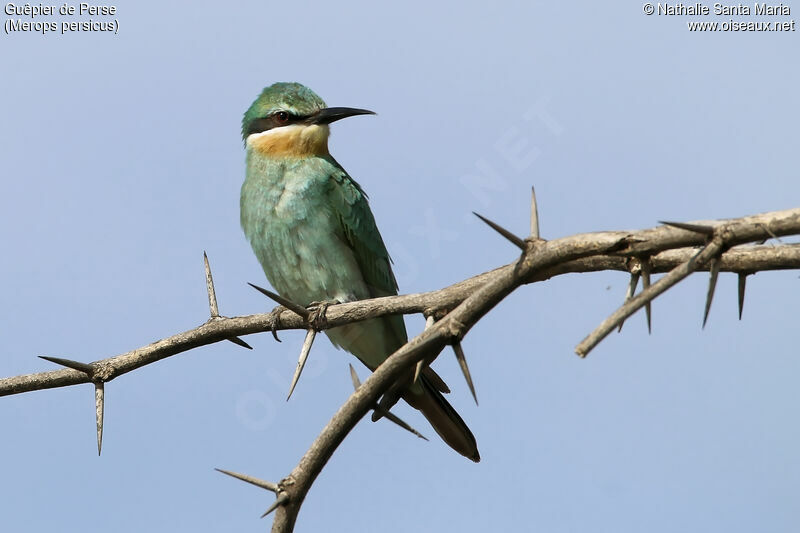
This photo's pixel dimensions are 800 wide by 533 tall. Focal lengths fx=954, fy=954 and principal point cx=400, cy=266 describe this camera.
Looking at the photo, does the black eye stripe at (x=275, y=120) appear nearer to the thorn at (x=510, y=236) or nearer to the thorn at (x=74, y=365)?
the thorn at (x=74, y=365)

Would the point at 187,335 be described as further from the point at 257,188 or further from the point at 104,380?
the point at 257,188

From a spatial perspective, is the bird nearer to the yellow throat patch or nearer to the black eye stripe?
the yellow throat patch

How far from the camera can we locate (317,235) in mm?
4883

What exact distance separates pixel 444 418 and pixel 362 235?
1.50 metres

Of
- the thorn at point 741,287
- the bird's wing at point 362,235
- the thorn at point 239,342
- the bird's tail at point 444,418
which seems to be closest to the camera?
the thorn at point 741,287

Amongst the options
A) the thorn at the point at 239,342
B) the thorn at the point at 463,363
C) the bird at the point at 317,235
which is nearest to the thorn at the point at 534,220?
the thorn at the point at 463,363

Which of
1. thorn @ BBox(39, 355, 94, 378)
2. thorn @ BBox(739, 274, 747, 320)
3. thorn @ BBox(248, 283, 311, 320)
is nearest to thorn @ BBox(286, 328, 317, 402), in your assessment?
thorn @ BBox(248, 283, 311, 320)

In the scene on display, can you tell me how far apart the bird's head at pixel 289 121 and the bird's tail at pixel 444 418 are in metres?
1.94

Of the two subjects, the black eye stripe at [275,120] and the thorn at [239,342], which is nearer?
the thorn at [239,342]

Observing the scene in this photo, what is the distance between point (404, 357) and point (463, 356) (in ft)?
0.57

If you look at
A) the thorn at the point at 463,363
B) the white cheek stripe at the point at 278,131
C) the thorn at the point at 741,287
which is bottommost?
the thorn at the point at 463,363

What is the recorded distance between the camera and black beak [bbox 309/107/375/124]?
17.7 feet

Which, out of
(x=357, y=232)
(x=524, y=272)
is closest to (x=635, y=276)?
(x=524, y=272)

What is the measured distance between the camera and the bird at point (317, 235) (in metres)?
4.89
